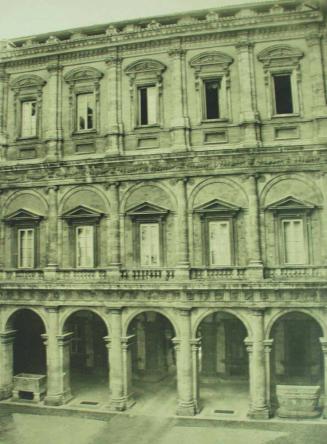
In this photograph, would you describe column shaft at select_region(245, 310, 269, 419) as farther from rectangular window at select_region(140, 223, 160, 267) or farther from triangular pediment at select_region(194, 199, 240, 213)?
rectangular window at select_region(140, 223, 160, 267)

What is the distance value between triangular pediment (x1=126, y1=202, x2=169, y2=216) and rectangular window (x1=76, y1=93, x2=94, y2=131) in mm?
4572

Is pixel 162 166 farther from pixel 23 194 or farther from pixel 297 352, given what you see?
pixel 297 352

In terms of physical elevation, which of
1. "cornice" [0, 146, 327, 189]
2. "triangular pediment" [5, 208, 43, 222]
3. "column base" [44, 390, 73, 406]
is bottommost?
"column base" [44, 390, 73, 406]

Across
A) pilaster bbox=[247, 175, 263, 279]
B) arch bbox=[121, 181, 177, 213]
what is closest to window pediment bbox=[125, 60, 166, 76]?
arch bbox=[121, 181, 177, 213]

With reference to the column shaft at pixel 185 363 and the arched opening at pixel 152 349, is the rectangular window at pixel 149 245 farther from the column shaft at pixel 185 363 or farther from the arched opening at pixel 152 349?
the arched opening at pixel 152 349

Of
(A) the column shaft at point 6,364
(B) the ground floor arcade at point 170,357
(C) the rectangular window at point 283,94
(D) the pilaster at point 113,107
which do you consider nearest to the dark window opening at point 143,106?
(D) the pilaster at point 113,107

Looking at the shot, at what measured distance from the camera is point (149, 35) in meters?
21.0

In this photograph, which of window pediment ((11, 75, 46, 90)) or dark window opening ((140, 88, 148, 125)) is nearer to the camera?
dark window opening ((140, 88, 148, 125))

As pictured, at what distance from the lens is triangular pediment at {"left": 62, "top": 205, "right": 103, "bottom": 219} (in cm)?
2094

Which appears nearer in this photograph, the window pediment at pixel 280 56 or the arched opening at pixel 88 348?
the window pediment at pixel 280 56

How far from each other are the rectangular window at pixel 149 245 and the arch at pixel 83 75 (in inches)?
286

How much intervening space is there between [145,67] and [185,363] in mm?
13067

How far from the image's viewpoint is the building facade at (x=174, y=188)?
19.1m

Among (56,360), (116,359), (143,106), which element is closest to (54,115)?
(143,106)
